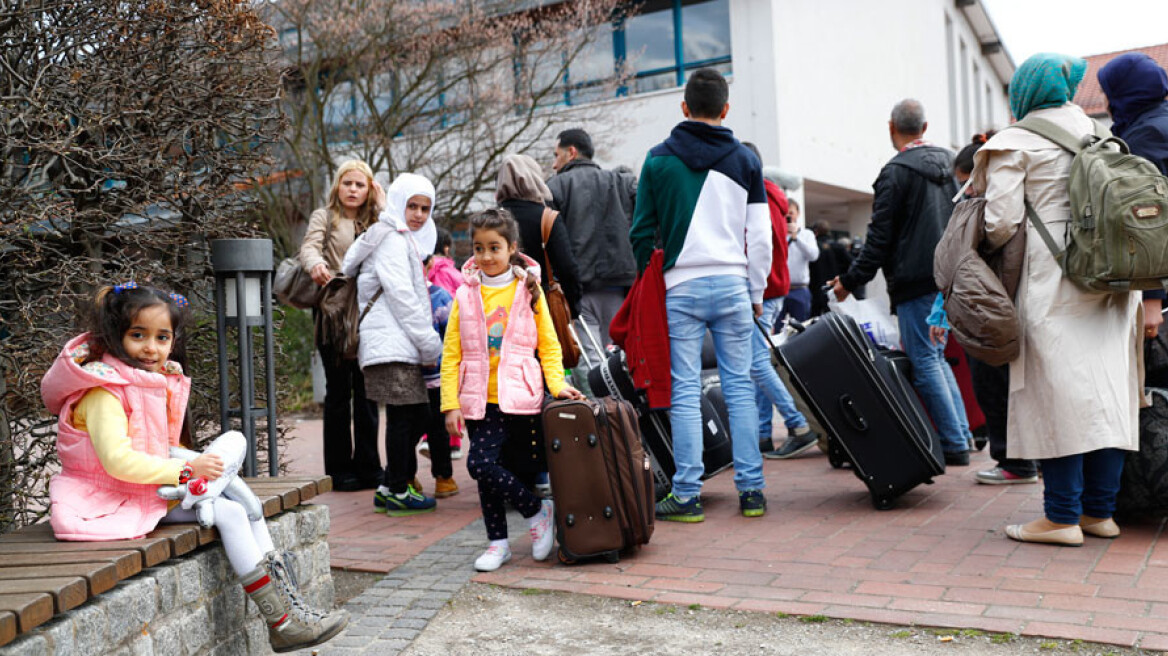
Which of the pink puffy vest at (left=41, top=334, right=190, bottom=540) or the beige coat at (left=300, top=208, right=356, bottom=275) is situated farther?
the beige coat at (left=300, top=208, right=356, bottom=275)

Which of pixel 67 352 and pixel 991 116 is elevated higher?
pixel 991 116

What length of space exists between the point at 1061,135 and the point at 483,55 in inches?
437

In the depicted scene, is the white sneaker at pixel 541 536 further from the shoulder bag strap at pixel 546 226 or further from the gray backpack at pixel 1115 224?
the gray backpack at pixel 1115 224

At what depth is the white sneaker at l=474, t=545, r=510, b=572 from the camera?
4.29 metres

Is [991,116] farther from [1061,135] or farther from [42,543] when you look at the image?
[42,543]

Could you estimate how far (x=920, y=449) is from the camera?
4.95 meters

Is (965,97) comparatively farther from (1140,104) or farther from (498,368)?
(498,368)

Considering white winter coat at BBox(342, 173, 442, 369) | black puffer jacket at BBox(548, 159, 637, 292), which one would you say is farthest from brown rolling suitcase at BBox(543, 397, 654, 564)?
black puffer jacket at BBox(548, 159, 637, 292)

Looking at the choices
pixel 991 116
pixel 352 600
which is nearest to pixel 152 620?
pixel 352 600

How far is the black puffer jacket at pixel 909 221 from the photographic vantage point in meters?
5.82

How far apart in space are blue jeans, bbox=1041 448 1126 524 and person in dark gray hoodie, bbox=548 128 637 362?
287cm

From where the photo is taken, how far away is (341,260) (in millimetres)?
5934

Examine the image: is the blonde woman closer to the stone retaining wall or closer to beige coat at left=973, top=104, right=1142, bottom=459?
the stone retaining wall

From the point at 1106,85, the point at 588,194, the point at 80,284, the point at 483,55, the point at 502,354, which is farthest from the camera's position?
the point at 483,55
